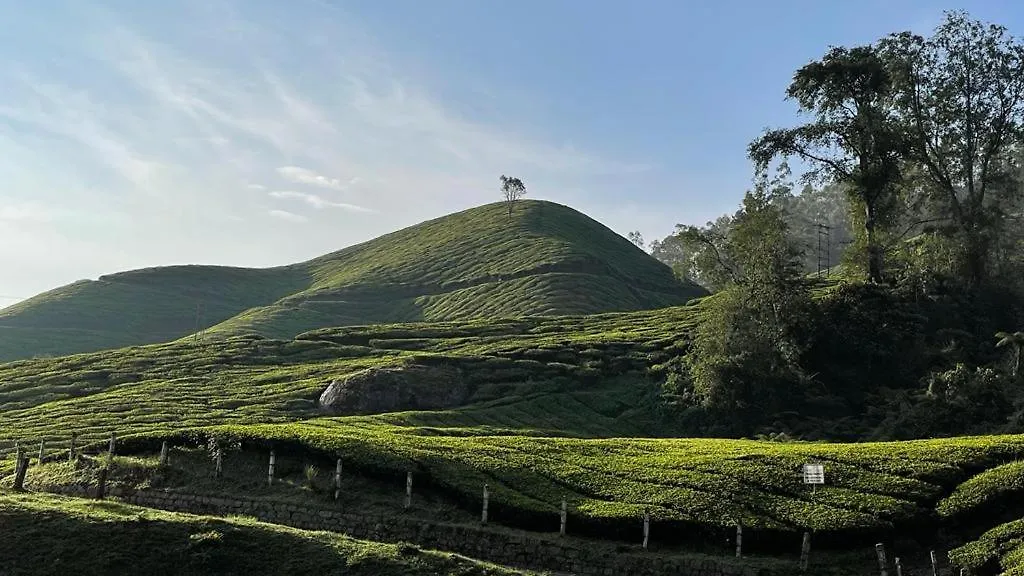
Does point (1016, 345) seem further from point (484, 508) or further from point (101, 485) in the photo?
point (101, 485)

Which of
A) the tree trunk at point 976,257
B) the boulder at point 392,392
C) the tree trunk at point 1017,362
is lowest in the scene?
the boulder at point 392,392

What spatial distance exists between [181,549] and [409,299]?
144 metres

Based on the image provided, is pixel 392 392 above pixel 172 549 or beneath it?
above

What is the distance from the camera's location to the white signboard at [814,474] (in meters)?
29.4

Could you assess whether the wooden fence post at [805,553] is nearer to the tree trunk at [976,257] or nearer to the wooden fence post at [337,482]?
the wooden fence post at [337,482]

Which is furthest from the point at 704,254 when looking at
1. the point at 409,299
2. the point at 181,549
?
the point at 409,299

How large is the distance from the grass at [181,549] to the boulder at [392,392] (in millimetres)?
34416

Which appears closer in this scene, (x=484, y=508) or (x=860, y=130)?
(x=484, y=508)

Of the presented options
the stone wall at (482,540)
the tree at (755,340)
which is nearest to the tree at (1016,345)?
the tree at (755,340)

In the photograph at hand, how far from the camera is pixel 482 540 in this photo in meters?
28.6

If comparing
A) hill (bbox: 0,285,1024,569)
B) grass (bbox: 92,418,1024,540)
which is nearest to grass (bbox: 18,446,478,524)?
hill (bbox: 0,285,1024,569)

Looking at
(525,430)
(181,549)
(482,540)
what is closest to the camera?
(181,549)

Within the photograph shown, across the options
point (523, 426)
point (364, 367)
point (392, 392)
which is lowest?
point (523, 426)

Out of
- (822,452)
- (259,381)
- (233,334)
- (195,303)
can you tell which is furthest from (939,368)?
(195,303)
